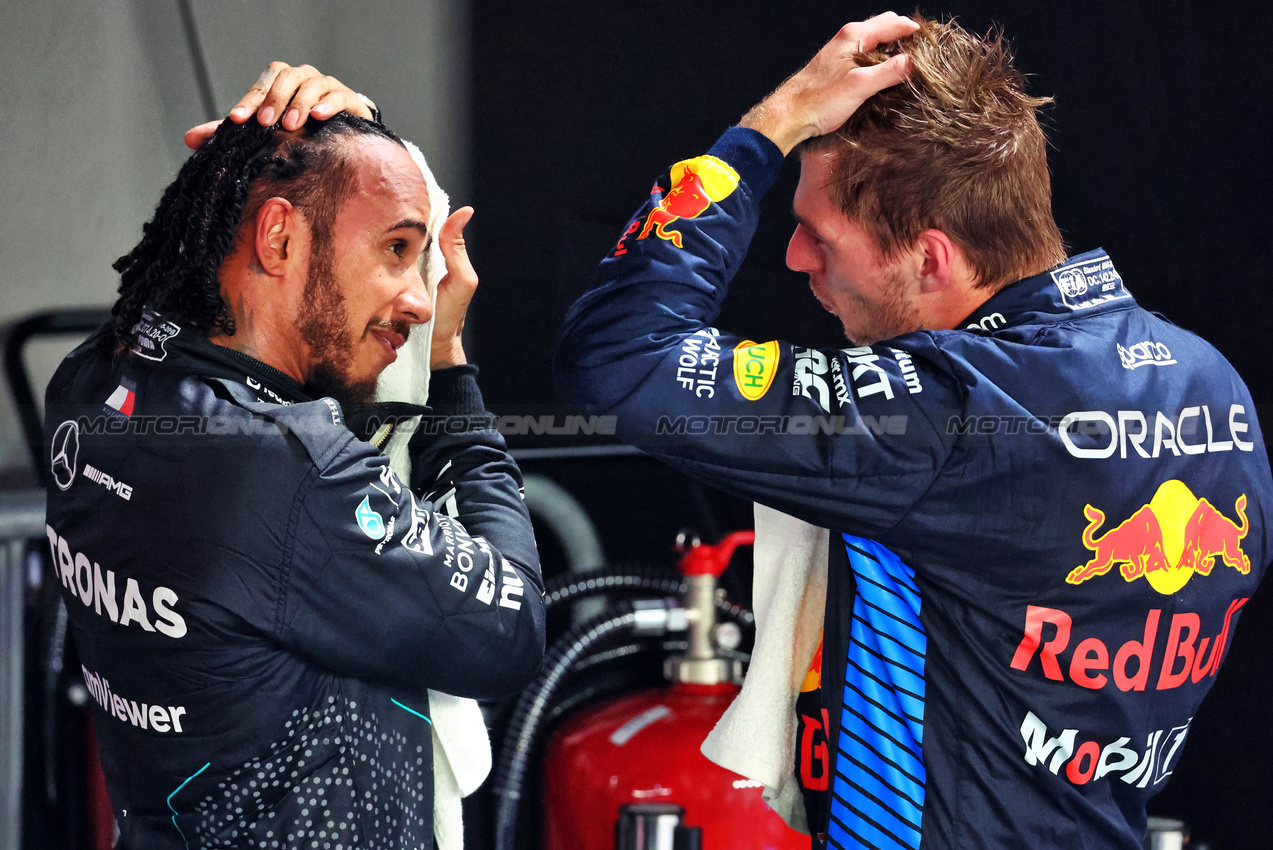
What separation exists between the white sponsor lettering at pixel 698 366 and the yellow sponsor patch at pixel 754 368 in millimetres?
17

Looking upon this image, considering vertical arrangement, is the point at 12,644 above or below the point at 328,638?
below

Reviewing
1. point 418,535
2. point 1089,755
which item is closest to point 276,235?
point 418,535

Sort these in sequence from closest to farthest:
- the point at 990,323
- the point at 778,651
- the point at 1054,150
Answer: the point at 990,323, the point at 778,651, the point at 1054,150

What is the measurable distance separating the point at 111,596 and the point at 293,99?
42cm

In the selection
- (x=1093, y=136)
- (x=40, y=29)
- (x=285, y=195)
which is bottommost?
(x=1093, y=136)

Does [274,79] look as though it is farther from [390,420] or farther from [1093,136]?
[1093,136]

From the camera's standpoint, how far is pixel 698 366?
85cm

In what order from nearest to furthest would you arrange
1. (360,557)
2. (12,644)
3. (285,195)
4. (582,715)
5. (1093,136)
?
(360,557) < (285,195) < (12,644) < (582,715) < (1093,136)

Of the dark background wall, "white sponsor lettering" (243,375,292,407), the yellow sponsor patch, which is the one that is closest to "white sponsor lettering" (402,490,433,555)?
"white sponsor lettering" (243,375,292,407)

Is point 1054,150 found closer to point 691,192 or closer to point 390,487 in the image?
point 691,192

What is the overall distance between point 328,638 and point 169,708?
0.47 ft

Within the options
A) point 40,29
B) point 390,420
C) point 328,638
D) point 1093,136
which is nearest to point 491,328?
point 390,420

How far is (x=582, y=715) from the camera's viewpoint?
1.37 metres

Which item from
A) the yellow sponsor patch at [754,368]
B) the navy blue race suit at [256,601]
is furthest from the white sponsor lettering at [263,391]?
the yellow sponsor patch at [754,368]
